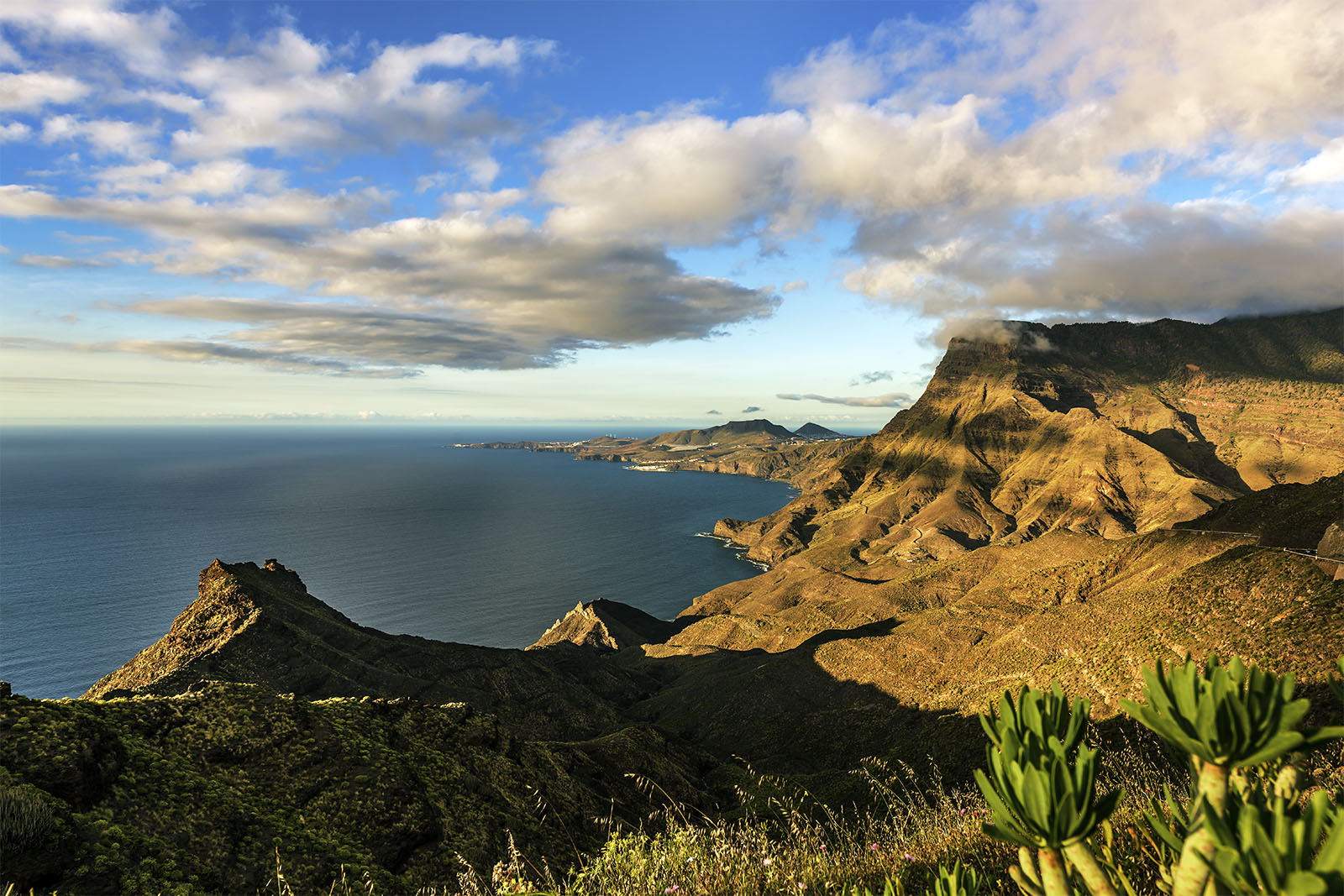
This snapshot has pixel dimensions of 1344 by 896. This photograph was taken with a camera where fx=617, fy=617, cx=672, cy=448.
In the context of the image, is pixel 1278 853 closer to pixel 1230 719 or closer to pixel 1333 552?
pixel 1230 719

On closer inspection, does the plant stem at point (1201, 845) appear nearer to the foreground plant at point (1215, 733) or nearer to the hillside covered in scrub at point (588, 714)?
the foreground plant at point (1215, 733)

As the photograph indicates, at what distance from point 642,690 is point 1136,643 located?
177ft

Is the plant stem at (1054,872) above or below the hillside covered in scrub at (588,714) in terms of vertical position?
above

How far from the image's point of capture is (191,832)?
1431 centimetres

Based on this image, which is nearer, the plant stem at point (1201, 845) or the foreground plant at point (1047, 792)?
the plant stem at point (1201, 845)

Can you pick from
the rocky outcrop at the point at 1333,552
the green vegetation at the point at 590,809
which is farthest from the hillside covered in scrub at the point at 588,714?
the rocky outcrop at the point at 1333,552

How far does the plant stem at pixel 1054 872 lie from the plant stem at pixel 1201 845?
424 millimetres

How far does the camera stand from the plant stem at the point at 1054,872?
9.58 feet

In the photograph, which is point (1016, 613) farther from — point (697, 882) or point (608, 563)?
point (608, 563)

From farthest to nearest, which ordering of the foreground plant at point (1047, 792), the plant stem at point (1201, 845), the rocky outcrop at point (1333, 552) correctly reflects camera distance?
the rocky outcrop at point (1333, 552) → the foreground plant at point (1047, 792) → the plant stem at point (1201, 845)

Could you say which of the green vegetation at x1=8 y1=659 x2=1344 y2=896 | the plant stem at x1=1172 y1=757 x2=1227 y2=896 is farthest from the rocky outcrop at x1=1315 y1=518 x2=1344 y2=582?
the plant stem at x1=1172 y1=757 x2=1227 y2=896

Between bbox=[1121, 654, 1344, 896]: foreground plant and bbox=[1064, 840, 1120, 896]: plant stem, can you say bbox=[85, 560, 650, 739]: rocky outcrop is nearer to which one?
bbox=[1064, 840, 1120, 896]: plant stem

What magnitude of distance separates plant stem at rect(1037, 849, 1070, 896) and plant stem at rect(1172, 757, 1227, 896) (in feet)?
1.39

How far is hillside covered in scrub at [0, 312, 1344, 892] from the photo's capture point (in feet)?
44.9
